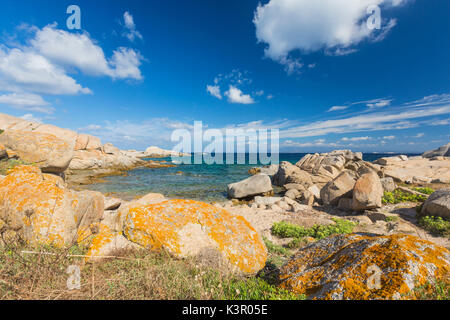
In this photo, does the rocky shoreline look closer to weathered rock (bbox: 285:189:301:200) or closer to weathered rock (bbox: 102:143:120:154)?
weathered rock (bbox: 285:189:301:200)

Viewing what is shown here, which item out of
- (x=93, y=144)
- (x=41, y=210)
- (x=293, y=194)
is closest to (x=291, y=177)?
(x=293, y=194)

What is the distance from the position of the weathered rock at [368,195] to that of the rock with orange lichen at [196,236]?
9471 millimetres

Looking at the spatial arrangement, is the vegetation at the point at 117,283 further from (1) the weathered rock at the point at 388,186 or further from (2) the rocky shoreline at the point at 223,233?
(1) the weathered rock at the point at 388,186

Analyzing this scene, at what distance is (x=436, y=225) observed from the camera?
8.03 m

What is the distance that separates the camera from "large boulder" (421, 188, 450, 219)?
8.48 metres

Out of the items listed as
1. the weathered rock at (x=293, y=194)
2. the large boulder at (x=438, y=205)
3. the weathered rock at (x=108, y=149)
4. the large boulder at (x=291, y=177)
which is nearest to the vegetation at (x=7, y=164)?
the large boulder at (x=438, y=205)

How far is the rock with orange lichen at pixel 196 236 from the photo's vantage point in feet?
13.1

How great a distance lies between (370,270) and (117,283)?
12.0ft

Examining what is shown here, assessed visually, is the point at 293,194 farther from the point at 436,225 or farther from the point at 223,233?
the point at 223,233

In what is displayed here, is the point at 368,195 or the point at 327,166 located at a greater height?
the point at 327,166

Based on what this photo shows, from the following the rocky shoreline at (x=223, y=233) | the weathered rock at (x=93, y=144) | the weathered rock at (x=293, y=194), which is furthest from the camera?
the weathered rock at (x=93, y=144)

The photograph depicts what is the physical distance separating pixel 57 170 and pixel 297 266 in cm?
1106

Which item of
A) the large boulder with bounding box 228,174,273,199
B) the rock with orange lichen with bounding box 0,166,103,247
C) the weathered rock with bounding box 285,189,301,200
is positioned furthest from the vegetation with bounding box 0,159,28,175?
the weathered rock with bounding box 285,189,301,200
